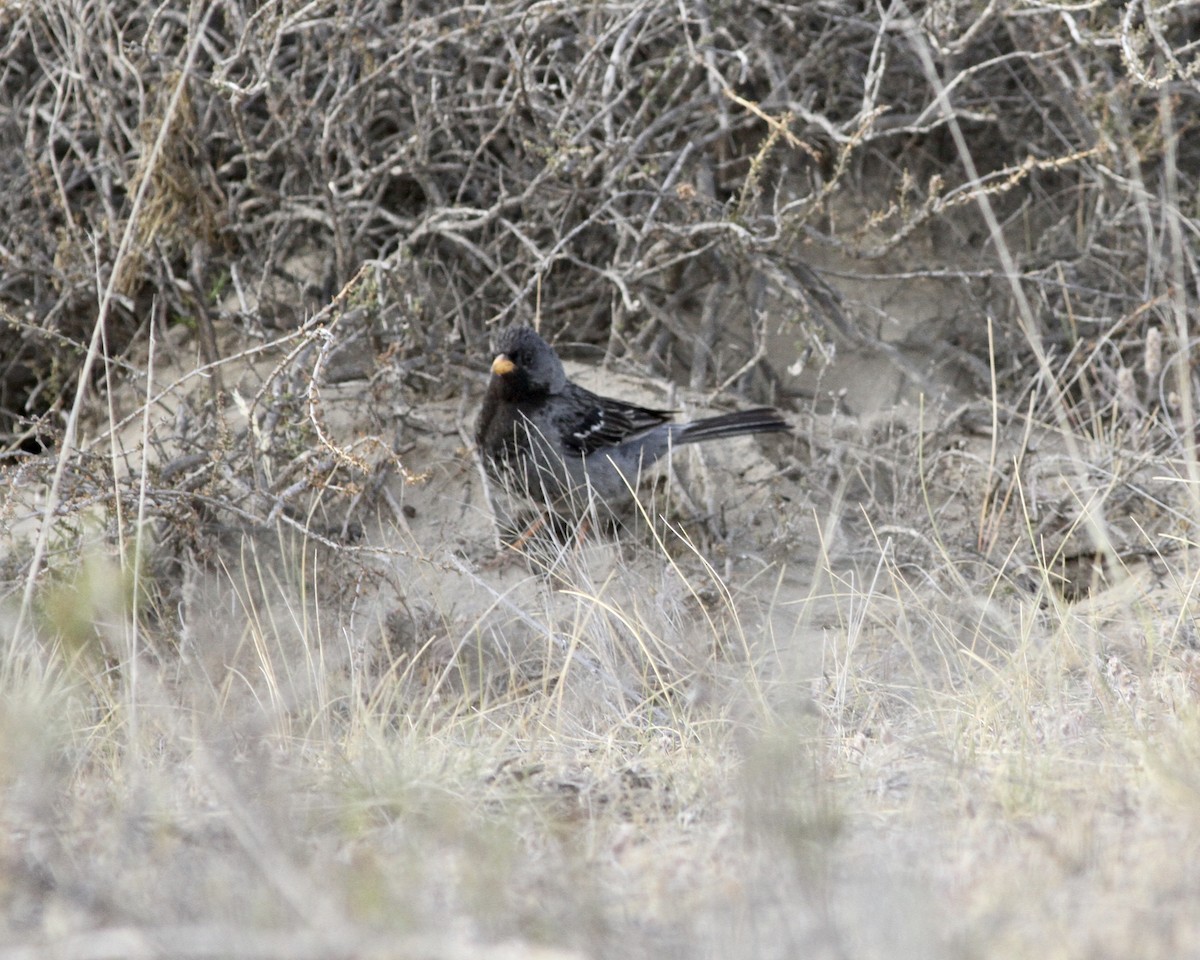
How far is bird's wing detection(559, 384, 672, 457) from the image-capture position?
5.91 m

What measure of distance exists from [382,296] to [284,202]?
1034mm

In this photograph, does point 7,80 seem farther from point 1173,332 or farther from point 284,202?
point 1173,332

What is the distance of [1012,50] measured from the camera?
6.83 meters

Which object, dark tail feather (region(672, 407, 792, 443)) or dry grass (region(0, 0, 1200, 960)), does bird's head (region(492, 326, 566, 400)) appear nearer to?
dry grass (region(0, 0, 1200, 960))

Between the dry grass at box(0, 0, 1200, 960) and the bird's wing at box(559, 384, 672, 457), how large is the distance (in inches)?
12.1

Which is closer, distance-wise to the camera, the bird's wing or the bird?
the bird

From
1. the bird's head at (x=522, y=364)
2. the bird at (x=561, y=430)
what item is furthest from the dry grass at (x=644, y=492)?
the bird's head at (x=522, y=364)

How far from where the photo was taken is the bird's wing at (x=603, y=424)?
5.91m

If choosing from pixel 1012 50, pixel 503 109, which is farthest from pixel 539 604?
pixel 1012 50

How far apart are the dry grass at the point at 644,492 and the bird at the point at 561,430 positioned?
26 cm

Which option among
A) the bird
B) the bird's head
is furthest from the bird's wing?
the bird's head

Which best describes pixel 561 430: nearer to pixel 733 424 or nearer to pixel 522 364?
pixel 522 364

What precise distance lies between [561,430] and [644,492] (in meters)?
0.64

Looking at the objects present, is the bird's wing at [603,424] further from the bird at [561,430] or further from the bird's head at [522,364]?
the bird's head at [522,364]
